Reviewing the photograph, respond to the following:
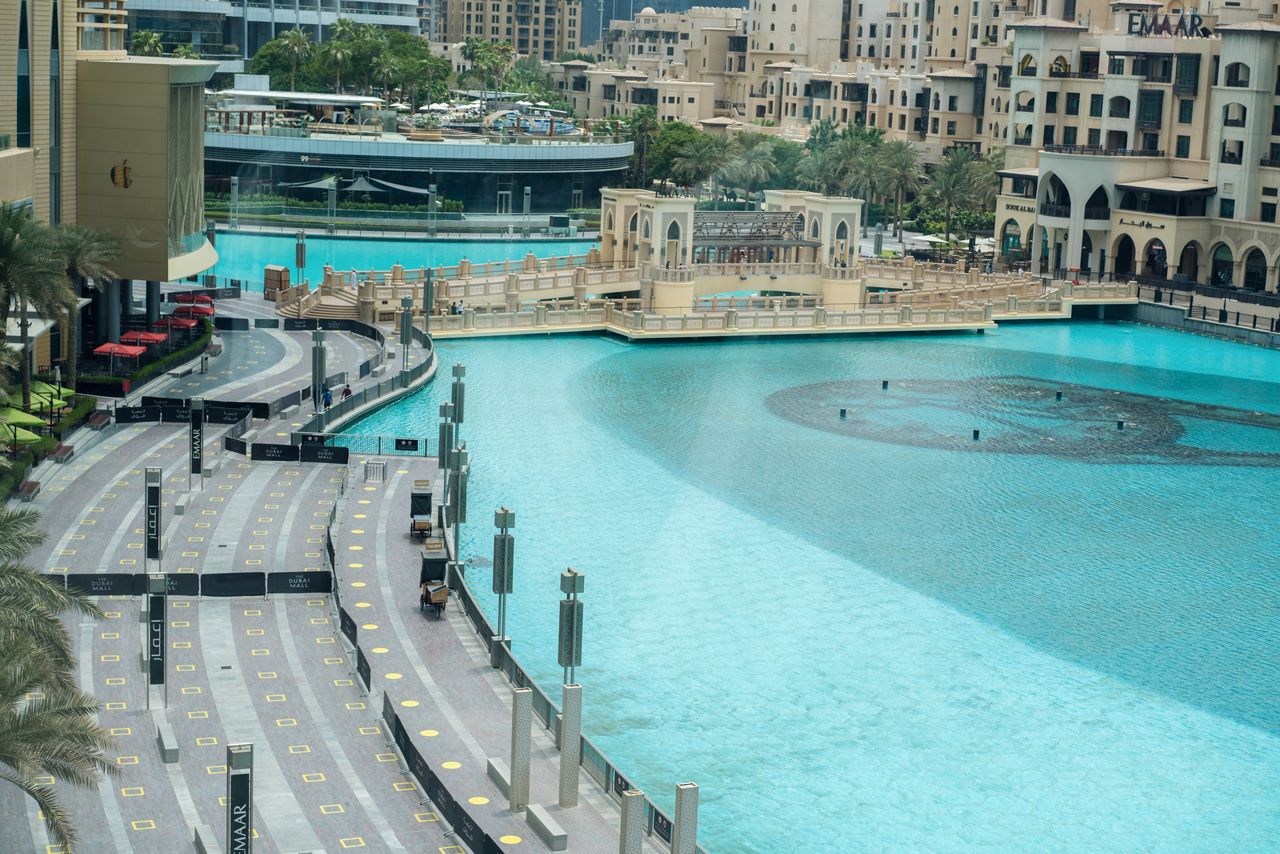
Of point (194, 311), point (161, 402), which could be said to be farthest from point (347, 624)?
point (194, 311)

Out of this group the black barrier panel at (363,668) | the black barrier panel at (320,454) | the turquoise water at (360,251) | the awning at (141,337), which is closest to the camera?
the black barrier panel at (363,668)

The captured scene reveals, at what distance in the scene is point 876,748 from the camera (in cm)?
4041

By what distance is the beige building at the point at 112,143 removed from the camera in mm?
67125

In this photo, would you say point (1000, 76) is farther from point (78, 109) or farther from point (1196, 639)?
point (1196, 639)

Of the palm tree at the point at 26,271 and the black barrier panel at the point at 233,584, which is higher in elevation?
the palm tree at the point at 26,271

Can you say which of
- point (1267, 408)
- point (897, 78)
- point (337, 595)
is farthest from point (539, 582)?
point (897, 78)

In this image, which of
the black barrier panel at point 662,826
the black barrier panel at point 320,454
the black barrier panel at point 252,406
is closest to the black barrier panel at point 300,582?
the black barrier panel at point 320,454

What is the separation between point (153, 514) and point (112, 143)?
28.9 metres

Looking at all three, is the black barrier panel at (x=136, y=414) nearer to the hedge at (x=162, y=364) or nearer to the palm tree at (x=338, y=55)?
the hedge at (x=162, y=364)

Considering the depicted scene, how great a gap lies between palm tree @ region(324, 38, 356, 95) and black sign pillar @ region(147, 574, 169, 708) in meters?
134

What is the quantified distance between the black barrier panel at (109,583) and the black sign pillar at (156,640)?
251 inches

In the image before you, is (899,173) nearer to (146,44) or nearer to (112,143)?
(146,44)

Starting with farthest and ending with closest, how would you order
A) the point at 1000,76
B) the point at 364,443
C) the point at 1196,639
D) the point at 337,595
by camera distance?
the point at 1000,76, the point at 364,443, the point at 1196,639, the point at 337,595

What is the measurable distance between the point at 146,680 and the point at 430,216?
95079 millimetres
